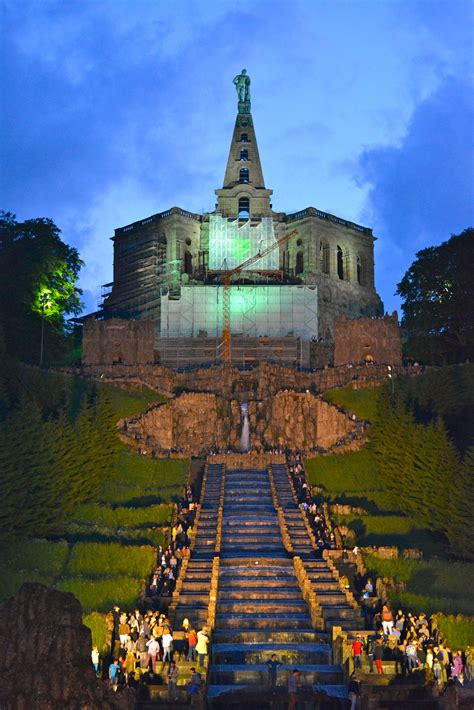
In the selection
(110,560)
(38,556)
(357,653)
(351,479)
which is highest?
(351,479)

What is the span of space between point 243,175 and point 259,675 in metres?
102

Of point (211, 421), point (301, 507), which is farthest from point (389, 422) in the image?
point (211, 421)

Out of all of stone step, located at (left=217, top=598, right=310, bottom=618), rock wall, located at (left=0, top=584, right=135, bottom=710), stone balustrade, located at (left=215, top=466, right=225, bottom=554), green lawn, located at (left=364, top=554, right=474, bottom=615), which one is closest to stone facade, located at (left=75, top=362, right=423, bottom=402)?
stone balustrade, located at (left=215, top=466, right=225, bottom=554)

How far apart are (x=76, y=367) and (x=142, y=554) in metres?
41.3

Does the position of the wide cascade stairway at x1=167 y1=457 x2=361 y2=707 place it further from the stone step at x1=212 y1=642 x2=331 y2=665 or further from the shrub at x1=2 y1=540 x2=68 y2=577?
the shrub at x1=2 y1=540 x2=68 y2=577

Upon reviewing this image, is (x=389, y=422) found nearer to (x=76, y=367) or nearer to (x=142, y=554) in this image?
(x=142, y=554)

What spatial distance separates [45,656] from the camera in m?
24.7

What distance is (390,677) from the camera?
107ft

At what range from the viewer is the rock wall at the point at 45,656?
2422cm

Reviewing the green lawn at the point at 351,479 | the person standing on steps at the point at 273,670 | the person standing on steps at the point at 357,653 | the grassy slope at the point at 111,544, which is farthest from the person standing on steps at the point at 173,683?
the green lawn at the point at 351,479

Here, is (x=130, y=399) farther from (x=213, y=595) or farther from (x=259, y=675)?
(x=259, y=675)

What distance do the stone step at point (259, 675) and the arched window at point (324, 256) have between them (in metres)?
87.6

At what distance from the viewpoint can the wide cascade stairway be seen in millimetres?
33688

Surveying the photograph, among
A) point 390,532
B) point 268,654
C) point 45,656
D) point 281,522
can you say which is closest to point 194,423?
point 281,522
